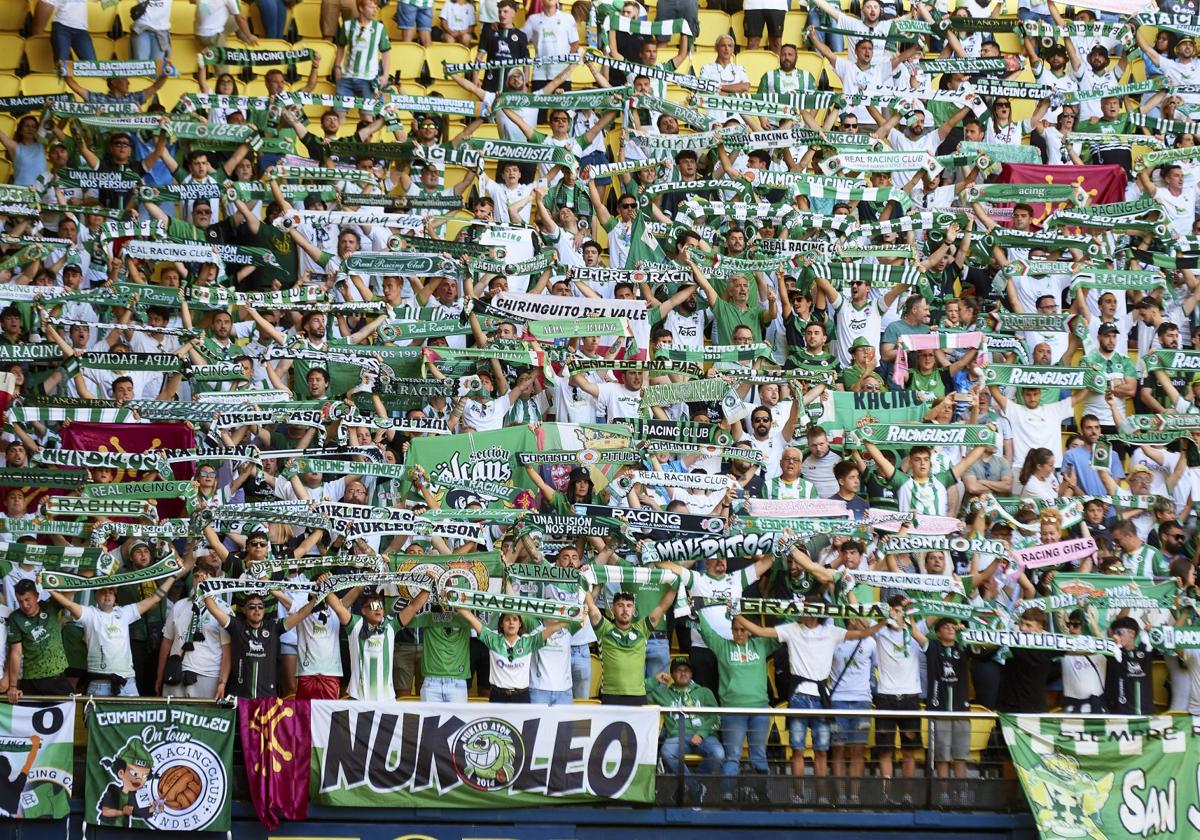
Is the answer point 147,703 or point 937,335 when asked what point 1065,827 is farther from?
point 147,703

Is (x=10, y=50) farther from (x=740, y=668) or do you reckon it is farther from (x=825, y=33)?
(x=740, y=668)

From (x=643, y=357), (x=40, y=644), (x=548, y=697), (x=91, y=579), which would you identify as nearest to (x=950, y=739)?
(x=548, y=697)

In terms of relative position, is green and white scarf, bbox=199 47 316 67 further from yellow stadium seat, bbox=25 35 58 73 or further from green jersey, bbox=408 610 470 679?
green jersey, bbox=408 610 470 679

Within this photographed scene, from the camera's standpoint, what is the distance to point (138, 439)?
16.2 m

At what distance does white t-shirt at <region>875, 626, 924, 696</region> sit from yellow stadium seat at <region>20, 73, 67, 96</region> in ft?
37.9

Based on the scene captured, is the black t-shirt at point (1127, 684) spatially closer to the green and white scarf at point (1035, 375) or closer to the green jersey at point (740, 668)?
the green jersey at point (740, 668)

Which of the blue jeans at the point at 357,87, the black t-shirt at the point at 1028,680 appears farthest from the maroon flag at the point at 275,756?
the blue jeans at the point at 357,87

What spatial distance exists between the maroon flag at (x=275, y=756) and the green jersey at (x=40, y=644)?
5.29 feet

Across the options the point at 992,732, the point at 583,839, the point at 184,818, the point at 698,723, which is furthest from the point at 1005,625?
the point at 184,818

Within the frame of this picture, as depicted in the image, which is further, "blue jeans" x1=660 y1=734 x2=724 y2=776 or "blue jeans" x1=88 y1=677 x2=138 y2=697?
"blue jeans" x1=88 y1=677 x2=138 y2=697

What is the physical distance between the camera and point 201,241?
1805cm

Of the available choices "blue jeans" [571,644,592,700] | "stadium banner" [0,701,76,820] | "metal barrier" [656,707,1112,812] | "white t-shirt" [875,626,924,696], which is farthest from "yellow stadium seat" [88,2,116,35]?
"white t-shirt" [875,626,924,696]

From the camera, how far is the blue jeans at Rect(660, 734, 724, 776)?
14.0 m

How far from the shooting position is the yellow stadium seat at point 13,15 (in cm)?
2114
